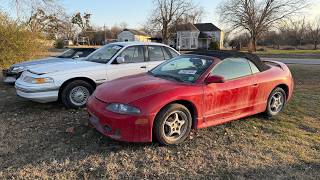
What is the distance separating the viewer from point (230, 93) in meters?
5.55

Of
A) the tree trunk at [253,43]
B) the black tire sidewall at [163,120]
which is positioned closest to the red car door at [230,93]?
the black tire sidewall at [163,120]

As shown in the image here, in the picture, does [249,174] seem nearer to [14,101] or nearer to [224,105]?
[224,105]

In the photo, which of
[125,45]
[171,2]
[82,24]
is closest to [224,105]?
[125,45]

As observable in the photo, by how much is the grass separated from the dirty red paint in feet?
0.95

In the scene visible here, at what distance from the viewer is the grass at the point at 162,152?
4109 millimetres

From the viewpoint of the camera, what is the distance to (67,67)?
7.20 meters

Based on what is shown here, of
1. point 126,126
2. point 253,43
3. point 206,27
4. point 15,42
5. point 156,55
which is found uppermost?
point 206,27

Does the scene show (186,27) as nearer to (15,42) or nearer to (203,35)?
(203,35)

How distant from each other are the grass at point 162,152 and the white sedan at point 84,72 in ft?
1.82

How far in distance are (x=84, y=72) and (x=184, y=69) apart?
253 cm

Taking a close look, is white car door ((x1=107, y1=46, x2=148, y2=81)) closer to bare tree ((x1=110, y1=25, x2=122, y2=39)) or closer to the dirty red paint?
the dirty red paint

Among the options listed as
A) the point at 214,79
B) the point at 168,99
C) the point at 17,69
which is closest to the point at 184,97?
the point at 168,99

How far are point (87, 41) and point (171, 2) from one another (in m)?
31.7

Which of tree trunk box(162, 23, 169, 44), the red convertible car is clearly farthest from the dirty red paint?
tree trunk box(162, 23, 169, 44)
